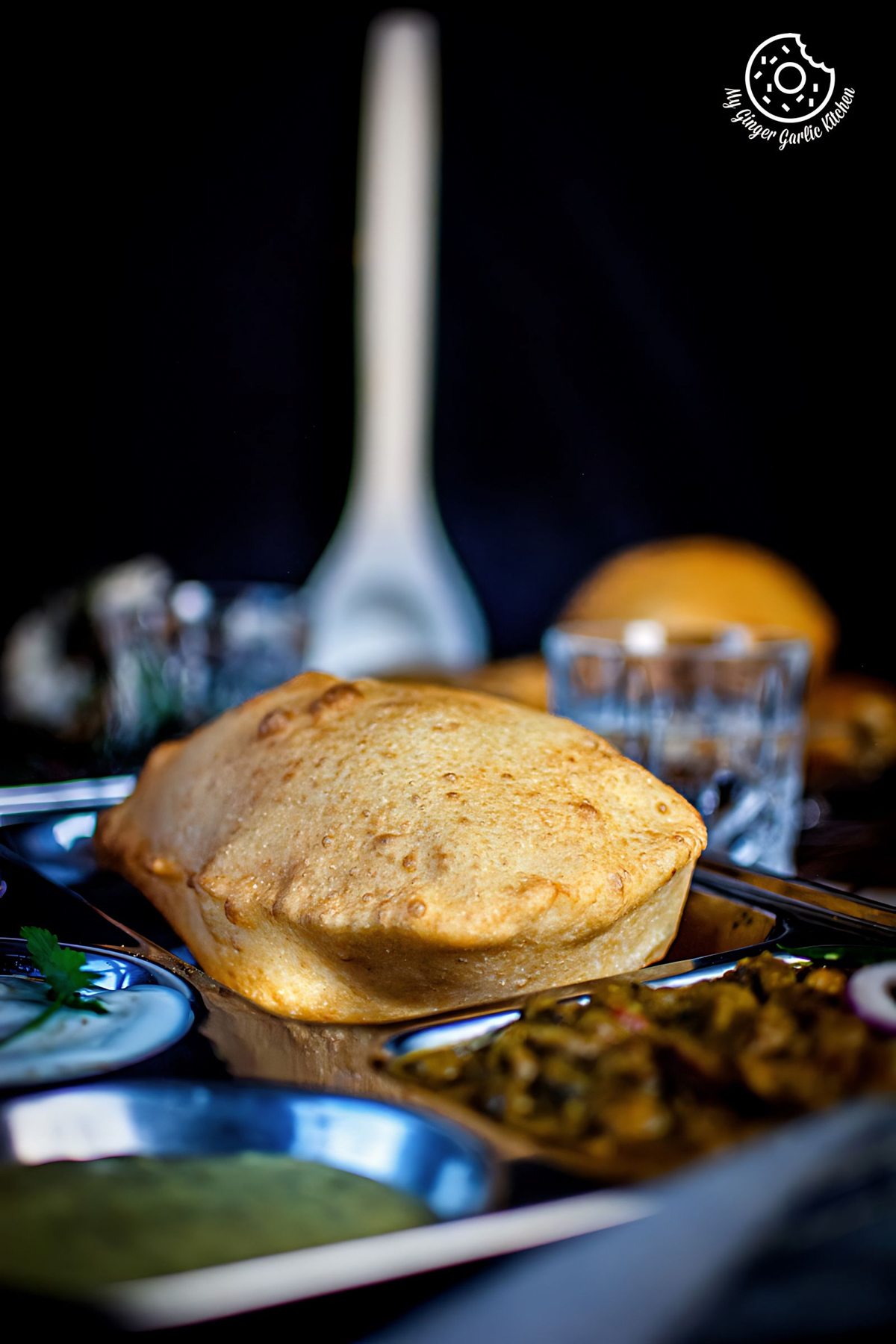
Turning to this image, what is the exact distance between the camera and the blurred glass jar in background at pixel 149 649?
2021 mm

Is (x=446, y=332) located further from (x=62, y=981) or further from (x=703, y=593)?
(x=62, y=981)

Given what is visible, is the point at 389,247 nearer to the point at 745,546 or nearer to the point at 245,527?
the point at 245,527

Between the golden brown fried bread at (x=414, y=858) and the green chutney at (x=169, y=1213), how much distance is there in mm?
196

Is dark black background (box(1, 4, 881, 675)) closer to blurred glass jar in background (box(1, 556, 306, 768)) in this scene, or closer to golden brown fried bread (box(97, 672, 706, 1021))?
blurred glass jar in background (box(1, 556, 306, 768))

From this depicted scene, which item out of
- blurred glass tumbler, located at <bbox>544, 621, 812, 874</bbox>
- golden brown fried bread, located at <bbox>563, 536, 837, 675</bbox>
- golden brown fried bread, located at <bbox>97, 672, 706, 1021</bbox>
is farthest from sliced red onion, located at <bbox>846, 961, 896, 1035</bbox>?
golden brown fried bread, located at <bbox>563, 536, 837, 675</bbox>

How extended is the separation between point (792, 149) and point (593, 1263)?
981 millimetres

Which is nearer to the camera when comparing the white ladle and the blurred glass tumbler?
the blurred glass tumbler

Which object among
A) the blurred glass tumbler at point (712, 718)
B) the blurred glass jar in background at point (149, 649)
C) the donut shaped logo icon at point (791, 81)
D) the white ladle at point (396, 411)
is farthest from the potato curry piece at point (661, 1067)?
the white ladle at point (396, 411)

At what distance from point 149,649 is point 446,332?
125 centimetres

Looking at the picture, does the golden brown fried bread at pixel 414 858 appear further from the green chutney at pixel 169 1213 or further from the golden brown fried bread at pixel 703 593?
the golden brown fried bread at pixel 703 593

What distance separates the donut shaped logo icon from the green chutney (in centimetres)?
95

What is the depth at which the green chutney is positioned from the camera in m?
0.50

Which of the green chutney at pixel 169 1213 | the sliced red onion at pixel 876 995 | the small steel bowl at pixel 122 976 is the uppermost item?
the sliced red onion at pixel 876 995

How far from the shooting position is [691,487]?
2.81 m
